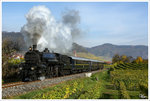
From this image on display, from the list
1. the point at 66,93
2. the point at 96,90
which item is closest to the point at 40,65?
the point at 96,90

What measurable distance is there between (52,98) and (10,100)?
7.91 feet

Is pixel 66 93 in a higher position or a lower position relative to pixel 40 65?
lower

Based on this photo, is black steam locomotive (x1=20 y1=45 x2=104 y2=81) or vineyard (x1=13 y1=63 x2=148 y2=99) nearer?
vineyard (x1=13 y1=63 x2=148 y2=99)

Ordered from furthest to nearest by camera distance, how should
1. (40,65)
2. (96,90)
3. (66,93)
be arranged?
(40,65) → (96,90) → (66,93)

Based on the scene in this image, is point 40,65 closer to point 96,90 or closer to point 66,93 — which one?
point 96,90

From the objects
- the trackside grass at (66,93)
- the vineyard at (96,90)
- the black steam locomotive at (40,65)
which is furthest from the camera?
the black steam locomotive at (40,65)

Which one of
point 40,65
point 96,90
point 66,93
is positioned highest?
point 40,65

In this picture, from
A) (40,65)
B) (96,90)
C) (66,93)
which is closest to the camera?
(66,93)

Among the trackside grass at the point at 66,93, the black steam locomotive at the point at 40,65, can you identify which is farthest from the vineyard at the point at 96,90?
the black steam locomotive at the point at 40,65

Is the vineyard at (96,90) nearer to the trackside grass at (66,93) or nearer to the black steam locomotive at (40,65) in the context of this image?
the trackside grass at (66,93)

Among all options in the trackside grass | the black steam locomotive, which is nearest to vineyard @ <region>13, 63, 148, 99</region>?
the trackside grass

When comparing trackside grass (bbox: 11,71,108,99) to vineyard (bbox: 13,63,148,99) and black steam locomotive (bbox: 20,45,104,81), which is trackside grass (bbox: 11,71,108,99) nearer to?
vineyard (bbox: 13,63,148,99)

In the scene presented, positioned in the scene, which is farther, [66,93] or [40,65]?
[40,65]

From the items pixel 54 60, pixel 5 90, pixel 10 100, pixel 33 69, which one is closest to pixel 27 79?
pixel 33 69
